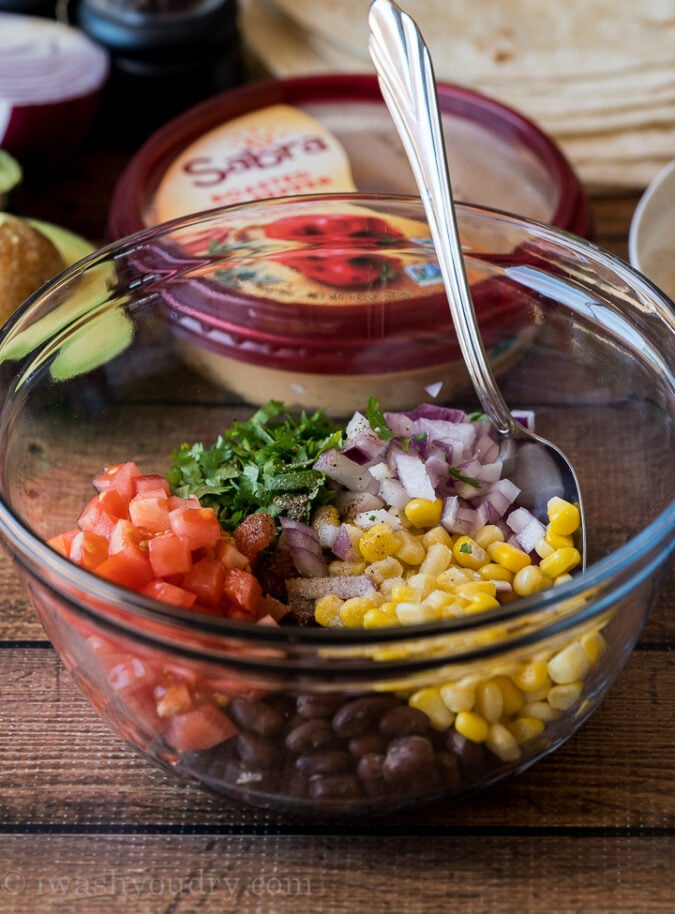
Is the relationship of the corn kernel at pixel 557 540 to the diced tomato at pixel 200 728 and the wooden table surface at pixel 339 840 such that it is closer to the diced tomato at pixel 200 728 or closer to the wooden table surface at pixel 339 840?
the wooden table surface at pixel 339 840

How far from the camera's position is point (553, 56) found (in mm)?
2893

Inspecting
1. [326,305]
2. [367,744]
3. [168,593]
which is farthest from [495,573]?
[326,305]

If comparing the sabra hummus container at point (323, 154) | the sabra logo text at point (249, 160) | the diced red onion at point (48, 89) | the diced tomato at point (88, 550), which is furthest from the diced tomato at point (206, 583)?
the diced red onion at point (48, 89)

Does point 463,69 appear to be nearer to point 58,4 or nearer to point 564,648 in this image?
point 58,4

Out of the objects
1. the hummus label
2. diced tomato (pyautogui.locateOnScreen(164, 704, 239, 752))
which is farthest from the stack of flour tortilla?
diced tomato (pyautogui.locateOnScreen(164, 704, 239, 752))

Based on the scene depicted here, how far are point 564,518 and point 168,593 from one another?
57 cm

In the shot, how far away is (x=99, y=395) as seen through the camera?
1.86 metres

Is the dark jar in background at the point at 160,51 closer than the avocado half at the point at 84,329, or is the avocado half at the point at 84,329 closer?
the avocado half at the point at 84,329

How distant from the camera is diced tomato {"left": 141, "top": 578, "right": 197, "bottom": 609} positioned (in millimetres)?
1347

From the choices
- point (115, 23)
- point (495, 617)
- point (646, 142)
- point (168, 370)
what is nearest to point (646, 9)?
point (646, 142)

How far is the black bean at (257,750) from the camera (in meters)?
1.26

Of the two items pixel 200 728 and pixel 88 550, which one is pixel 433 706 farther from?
pixel 88 550

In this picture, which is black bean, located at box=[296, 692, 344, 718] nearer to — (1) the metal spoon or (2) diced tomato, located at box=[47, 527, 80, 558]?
(2) diced tomato, located at box=[47, 527, 80, 558]

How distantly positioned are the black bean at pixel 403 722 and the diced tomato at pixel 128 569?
35 cm
